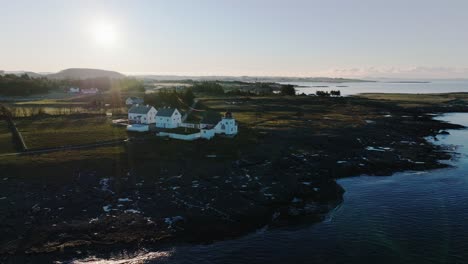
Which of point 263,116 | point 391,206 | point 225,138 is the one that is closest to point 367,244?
point 391,206

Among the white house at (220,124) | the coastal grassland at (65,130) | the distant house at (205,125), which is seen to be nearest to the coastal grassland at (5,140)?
the coastal grassland at (65,130)

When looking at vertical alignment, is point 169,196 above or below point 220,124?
below

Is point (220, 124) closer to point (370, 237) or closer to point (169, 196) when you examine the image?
point (169, 196)

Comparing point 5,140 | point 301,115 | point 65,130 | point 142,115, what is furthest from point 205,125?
point 301,115

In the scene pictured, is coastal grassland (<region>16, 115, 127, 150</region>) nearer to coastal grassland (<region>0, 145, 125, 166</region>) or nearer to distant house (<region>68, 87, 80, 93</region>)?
coastal grassland (<region>0, 145, 125, 166</region>)

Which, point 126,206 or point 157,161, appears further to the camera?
point 157,161

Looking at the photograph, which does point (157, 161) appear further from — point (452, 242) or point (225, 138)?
point (452, 242)

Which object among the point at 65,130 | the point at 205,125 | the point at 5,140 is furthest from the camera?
the point at 65,130
